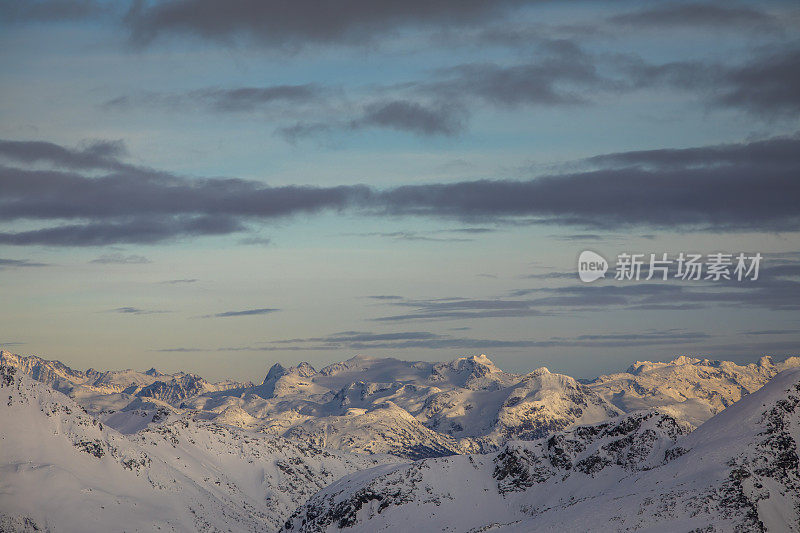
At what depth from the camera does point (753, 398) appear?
531 ft

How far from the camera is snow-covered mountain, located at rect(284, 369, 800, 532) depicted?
133 metres

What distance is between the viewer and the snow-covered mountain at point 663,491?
435 feet

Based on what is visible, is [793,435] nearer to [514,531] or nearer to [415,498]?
[514,531]

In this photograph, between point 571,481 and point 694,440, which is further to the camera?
point 571,481

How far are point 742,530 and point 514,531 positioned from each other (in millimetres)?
38372

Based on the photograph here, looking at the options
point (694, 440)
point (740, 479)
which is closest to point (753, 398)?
point (694, 440)

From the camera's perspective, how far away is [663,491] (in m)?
143

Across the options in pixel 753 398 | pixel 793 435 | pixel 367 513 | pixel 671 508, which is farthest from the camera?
pixel 367 513

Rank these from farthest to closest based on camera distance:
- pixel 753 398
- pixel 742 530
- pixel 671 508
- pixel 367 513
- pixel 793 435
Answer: pixel 367 513, pixel 753 398, pixel 793 435, pixel 671 508, pixel 742 530

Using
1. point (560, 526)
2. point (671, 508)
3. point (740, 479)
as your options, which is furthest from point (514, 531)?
point (740, 479)

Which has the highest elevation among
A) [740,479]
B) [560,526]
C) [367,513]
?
[740,479]

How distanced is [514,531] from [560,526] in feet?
33.1

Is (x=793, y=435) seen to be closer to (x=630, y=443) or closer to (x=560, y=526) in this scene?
(x=560, y=526)

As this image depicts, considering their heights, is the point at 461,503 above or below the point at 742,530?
below
